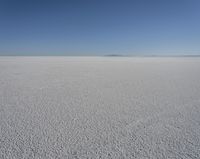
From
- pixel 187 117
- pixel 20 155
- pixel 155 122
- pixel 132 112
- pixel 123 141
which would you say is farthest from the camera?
pixel 132 112

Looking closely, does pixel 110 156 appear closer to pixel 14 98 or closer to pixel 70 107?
pixel 70 107

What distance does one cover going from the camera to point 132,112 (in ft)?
7.89

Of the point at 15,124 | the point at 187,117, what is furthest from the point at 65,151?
the point at 187,117

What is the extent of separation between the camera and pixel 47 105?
2740 mm

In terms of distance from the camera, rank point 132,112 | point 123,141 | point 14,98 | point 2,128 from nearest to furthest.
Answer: point 123,141, point 2,128, point 132,112, point 14,98

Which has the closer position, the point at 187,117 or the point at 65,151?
the point at 65,151

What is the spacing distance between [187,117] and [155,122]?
22.7 inches

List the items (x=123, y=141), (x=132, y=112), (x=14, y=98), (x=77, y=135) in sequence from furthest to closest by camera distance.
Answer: (x=14, y=98) < (x=132, y=112) < (x=77, y=135) < (x=123, y=141)

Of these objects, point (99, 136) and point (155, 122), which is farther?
point (155, 122)

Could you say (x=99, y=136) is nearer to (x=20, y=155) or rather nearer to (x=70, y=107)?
(x=20, y=155)

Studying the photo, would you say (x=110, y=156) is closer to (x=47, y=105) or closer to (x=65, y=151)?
(x=65, y=151)

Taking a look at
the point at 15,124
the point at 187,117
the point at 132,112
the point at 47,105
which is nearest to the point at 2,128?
the point at 15,124

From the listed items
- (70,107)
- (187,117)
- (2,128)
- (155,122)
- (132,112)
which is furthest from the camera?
(70,107)

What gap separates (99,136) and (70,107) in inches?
43.1
